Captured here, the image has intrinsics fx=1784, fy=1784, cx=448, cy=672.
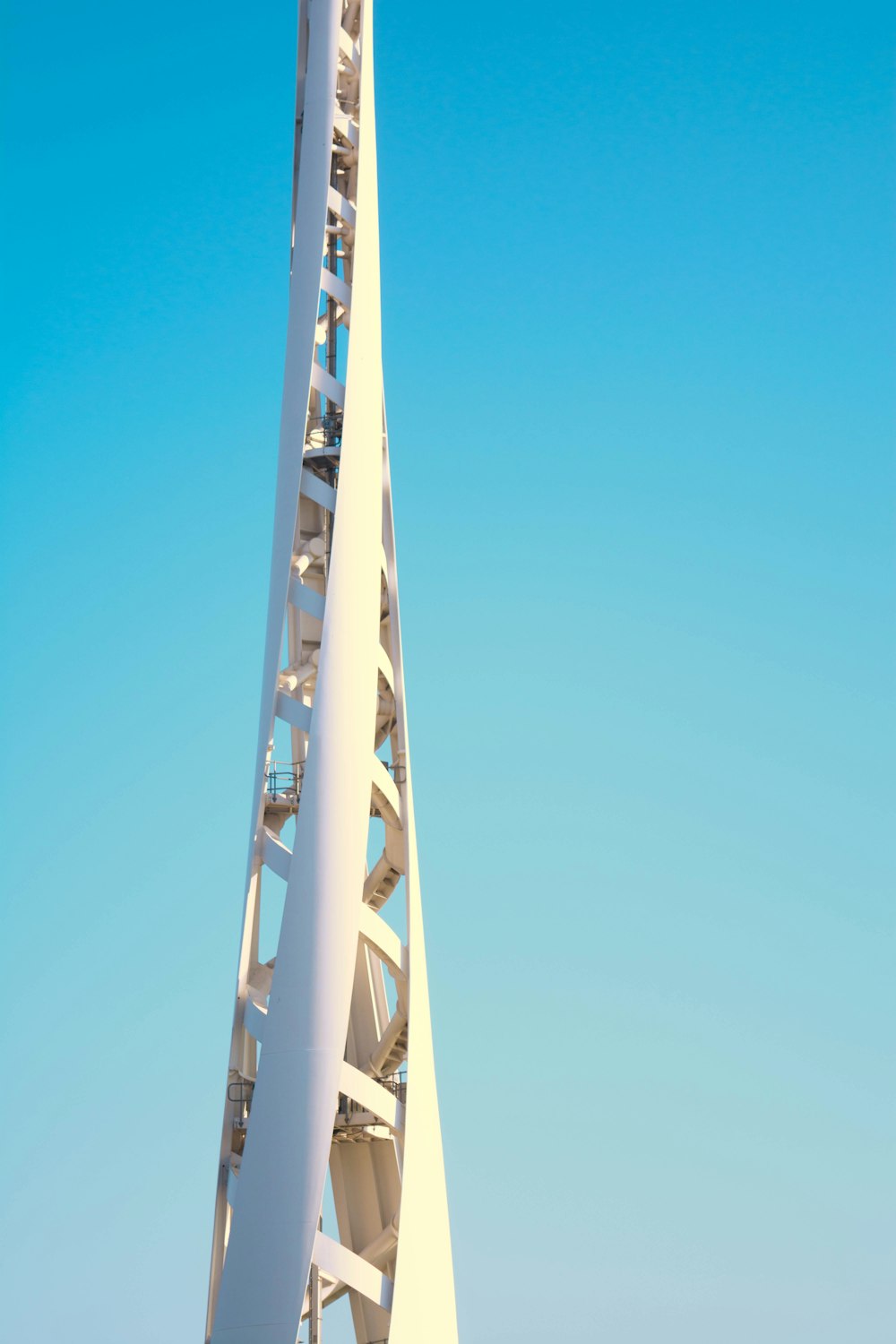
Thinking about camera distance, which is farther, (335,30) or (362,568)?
(335,30)

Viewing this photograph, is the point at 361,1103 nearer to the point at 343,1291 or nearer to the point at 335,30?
the point at 343,1291

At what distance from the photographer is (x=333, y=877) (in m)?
20.2

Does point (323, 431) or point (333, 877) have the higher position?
point (323, 431)

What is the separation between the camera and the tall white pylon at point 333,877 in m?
19.2

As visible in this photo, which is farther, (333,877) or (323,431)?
(323,431)

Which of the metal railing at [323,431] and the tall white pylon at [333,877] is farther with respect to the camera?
the metal railing at [323,431]

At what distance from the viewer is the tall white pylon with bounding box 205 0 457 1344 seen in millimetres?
19203

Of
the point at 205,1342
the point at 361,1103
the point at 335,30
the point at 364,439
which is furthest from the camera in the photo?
the point at 335,30

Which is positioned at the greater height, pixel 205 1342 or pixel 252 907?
pixel 252 907

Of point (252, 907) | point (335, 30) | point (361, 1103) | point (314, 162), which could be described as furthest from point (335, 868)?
point (335, 30)

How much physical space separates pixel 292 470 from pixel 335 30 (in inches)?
265

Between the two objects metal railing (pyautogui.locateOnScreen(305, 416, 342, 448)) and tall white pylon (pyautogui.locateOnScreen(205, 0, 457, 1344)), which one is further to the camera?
metal railing (pyautogui.locateOnScreen(305, 416, 342, 448))

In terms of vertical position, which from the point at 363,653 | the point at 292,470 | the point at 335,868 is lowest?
the point at 335,868

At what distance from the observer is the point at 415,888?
72.8ft
